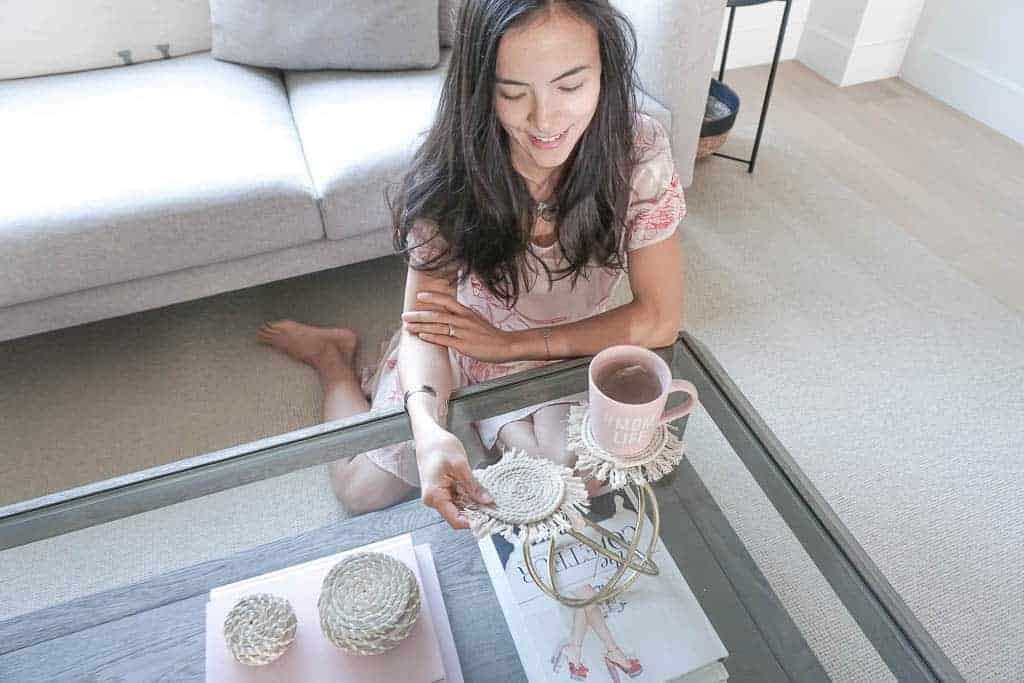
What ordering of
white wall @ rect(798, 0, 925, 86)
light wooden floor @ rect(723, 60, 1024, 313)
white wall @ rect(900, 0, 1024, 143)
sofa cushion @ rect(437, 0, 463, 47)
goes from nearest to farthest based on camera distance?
1. sofa cushion @ rect(437, 0, 463, 47)
2. light wooden floor @ rect(723, 60, 1024, 313)
3. white wall @ rect(900, 0, 1024, 143)
4. white wall @ rect(798, 0, 925, 86)

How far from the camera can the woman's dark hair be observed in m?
0.76

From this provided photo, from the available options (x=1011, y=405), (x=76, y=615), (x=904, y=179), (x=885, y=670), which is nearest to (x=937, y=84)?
(x=904, y=179)

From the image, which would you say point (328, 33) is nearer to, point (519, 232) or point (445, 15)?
point (445, 15)

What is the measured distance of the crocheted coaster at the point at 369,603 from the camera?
767 millimetres

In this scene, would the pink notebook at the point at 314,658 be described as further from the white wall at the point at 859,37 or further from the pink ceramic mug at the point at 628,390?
the white wall at the point at 859,37

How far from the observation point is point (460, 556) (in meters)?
0.90

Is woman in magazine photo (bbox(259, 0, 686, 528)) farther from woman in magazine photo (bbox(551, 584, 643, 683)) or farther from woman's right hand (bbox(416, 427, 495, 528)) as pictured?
woman in magazine photo (bbox(551, 584, 643, 683))

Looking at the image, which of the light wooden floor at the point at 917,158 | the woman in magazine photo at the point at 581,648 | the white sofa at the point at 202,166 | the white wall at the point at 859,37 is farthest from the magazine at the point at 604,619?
the white wall at the point at 859,37

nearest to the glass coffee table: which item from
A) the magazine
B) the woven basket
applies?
the magazine

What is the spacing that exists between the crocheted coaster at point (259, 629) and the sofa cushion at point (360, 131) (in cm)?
82

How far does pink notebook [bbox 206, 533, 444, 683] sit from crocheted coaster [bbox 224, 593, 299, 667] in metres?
0.01

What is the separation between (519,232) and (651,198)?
7.2 inches

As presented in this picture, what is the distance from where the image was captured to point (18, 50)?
1563 mm

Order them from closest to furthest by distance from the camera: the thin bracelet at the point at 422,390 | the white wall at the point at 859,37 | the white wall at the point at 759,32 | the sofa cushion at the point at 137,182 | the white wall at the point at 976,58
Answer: the thin bracelet at the point at 422,390 → the sofa cushion at the point at 137,182 → the white wall at the point at 976,58 → the white wall at the point at 859,37 → the white wall at the point at 759,32
